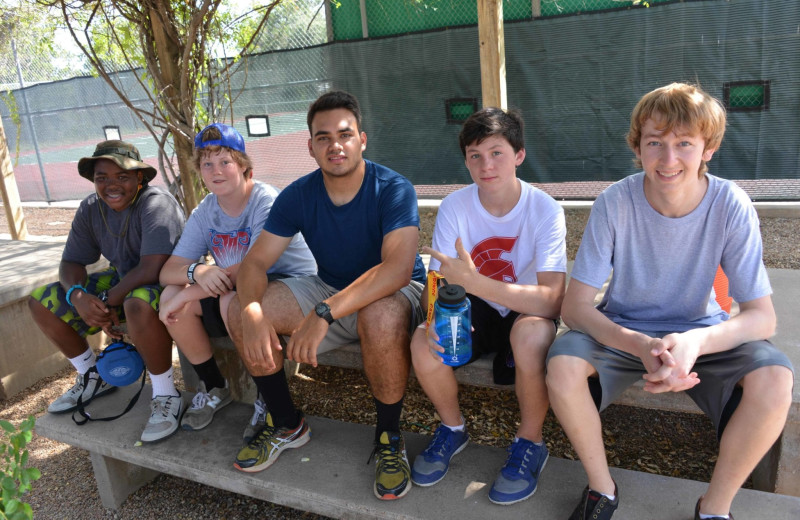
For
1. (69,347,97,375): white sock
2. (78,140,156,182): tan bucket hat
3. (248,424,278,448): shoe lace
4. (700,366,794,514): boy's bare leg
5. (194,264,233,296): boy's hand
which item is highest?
(78,140,156,182): tan bucket hat

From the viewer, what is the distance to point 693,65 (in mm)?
4715

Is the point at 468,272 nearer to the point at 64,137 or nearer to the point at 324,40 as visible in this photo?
the point at 324,40

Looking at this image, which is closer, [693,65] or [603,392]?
[603,392]

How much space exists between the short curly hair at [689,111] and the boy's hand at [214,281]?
5.74 feet

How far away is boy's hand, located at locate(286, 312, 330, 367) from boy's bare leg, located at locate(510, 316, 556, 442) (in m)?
0.69

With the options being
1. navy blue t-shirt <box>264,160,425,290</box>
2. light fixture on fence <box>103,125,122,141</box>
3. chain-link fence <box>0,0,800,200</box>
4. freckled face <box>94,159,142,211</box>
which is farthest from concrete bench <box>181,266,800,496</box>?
light fixture on fence <box>103,125,122,141</box>

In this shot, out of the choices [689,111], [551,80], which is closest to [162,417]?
[689,111]

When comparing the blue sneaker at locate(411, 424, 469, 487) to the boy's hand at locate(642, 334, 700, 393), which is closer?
the boy's hand at locate(642, 334, 700, 393)

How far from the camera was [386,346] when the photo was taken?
204 centimetres

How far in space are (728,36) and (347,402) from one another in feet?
13.3

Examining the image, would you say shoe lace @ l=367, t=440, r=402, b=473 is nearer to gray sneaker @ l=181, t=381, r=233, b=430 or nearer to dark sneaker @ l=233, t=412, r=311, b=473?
dark sneaker @ l=233, t=412, r=311, b=473

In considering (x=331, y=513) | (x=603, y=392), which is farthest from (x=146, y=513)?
(x=603, y=392)

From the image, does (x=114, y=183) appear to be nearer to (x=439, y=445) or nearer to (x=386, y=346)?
(x=386, y=346)

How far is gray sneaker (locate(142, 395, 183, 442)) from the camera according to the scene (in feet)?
8.04
